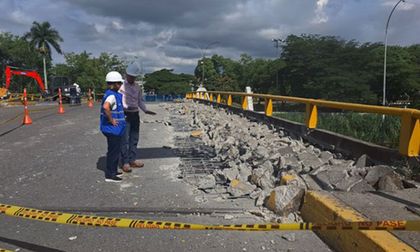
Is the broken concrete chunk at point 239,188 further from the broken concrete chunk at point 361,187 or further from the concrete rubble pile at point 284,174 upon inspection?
the broken concrete chunk at point 361,187

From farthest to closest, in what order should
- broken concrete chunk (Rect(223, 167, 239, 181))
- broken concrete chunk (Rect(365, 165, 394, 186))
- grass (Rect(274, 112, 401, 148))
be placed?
grass (Rect(274, 112, 401, 148)) → broken concrete chunk (Rect(223, 167, 239, 181)) → broken concrete chunk (Rect(365, 165, 394, 186))

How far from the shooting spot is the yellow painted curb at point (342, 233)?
371 centimetres

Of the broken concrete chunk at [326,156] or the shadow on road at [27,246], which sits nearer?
the shadow on road at [27,246]

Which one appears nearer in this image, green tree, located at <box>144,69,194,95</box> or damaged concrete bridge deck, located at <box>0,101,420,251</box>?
damaged concrete bridge deck, located at <box>0,101,420,251</box>

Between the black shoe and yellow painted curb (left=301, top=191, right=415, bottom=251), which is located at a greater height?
yellow painted curb (left=301, top=191, right=415, bottom=251)

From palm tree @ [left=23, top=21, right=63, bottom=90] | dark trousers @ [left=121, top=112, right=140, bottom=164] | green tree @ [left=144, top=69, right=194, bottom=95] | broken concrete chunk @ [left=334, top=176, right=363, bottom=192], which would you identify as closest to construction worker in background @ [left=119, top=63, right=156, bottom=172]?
dark trousers @ [left=121, top=112, right=140, bottom=164]

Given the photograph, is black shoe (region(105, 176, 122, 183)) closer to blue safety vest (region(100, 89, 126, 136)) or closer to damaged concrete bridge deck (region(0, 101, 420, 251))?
damaged concrete bridge deck (region(0, 101, 420, 251))

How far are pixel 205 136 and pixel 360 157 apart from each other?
554 centimetres

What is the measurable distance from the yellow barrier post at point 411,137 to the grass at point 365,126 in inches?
51.4

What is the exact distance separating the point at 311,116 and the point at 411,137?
398cm

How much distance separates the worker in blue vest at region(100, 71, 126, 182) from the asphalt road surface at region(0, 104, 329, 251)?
1.05 feet

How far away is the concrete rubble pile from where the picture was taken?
5.43 m

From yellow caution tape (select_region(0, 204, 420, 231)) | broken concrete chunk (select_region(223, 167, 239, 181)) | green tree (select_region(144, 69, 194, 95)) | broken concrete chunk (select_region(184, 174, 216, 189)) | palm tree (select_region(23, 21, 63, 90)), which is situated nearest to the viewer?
yellow caution tape (select_region(0, 204, 420, 231))

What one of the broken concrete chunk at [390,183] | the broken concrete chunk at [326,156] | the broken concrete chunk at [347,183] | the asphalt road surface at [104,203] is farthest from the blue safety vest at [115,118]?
the broken concrete chunk at [390,183]
